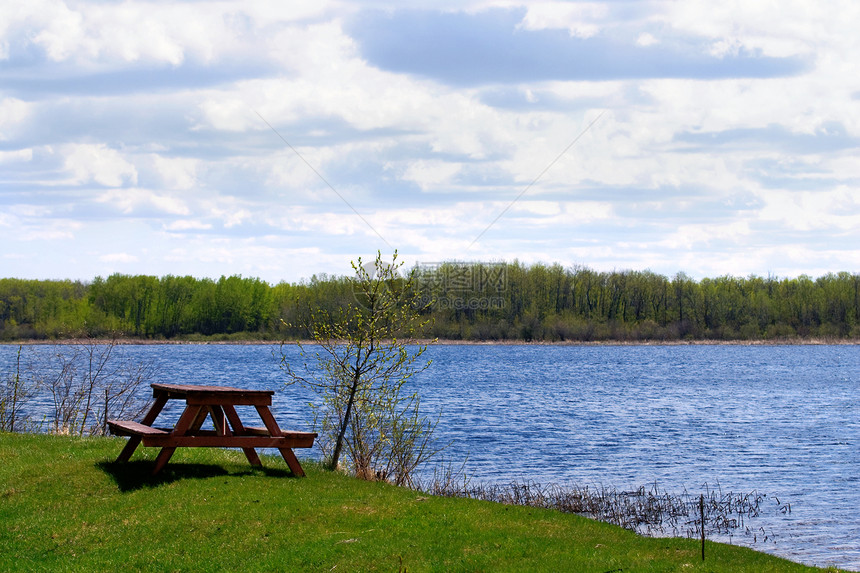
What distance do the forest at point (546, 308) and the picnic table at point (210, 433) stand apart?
123733 mm

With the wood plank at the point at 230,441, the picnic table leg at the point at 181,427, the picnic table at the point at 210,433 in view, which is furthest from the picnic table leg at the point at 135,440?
the wood plank at the point at 230,441

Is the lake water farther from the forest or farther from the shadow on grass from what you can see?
the forest

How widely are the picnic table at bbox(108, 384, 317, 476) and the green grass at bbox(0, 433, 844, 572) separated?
53 centimetres

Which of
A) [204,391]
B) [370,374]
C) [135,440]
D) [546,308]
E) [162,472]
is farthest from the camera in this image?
[546,308]

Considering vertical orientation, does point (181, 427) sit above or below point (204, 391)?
below

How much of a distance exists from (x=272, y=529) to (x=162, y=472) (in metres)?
3.09

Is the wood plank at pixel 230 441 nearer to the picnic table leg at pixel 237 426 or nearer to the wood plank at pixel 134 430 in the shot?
the wood plank at pixel 134 430

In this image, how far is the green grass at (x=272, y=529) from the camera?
9492 millimetres

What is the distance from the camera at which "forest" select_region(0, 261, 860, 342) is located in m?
141

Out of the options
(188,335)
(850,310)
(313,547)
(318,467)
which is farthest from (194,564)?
(850,310)

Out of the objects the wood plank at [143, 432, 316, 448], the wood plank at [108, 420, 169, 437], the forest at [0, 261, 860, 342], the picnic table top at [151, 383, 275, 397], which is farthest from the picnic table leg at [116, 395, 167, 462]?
the forest at [0, 261, 860, 342]

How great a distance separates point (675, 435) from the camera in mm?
33062

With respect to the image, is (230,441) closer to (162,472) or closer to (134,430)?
(162,472)

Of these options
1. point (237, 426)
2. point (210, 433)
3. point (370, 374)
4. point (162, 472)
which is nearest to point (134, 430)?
point (162, 472)
